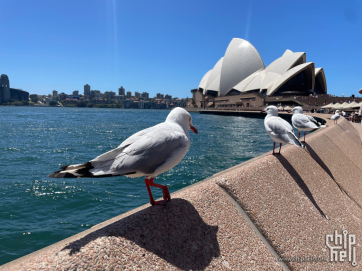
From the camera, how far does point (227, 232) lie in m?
1.21

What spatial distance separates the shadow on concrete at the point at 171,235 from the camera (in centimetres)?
101

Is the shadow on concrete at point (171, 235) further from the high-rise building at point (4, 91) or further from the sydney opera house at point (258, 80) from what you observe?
the high-rise building at point (4, 91)

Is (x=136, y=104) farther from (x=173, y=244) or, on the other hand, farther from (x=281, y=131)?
(x=173, y=244)

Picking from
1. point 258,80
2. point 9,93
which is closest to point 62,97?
point 9,93

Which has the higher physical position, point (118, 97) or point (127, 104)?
point (118, 97)

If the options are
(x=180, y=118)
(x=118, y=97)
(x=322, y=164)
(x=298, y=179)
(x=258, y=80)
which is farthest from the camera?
(x=118, y=97)

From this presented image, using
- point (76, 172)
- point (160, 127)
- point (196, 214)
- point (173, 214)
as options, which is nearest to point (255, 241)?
point (196, 214)

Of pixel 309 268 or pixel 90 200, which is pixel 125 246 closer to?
pixel 309 268

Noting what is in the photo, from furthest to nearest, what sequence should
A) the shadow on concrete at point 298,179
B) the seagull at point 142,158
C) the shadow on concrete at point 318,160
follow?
the shadow on concrete at point 318,160 → the shadow on concrete at point 298,179 → the seagull at point 142,158

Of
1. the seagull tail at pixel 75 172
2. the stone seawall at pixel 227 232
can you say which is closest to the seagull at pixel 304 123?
the stone seawall at pixel 227 232

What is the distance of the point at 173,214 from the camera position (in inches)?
48.3

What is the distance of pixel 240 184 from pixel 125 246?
2.82 feet

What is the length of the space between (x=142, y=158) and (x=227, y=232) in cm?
60

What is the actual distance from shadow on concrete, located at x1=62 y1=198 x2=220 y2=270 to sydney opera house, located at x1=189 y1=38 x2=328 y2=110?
4317cm
